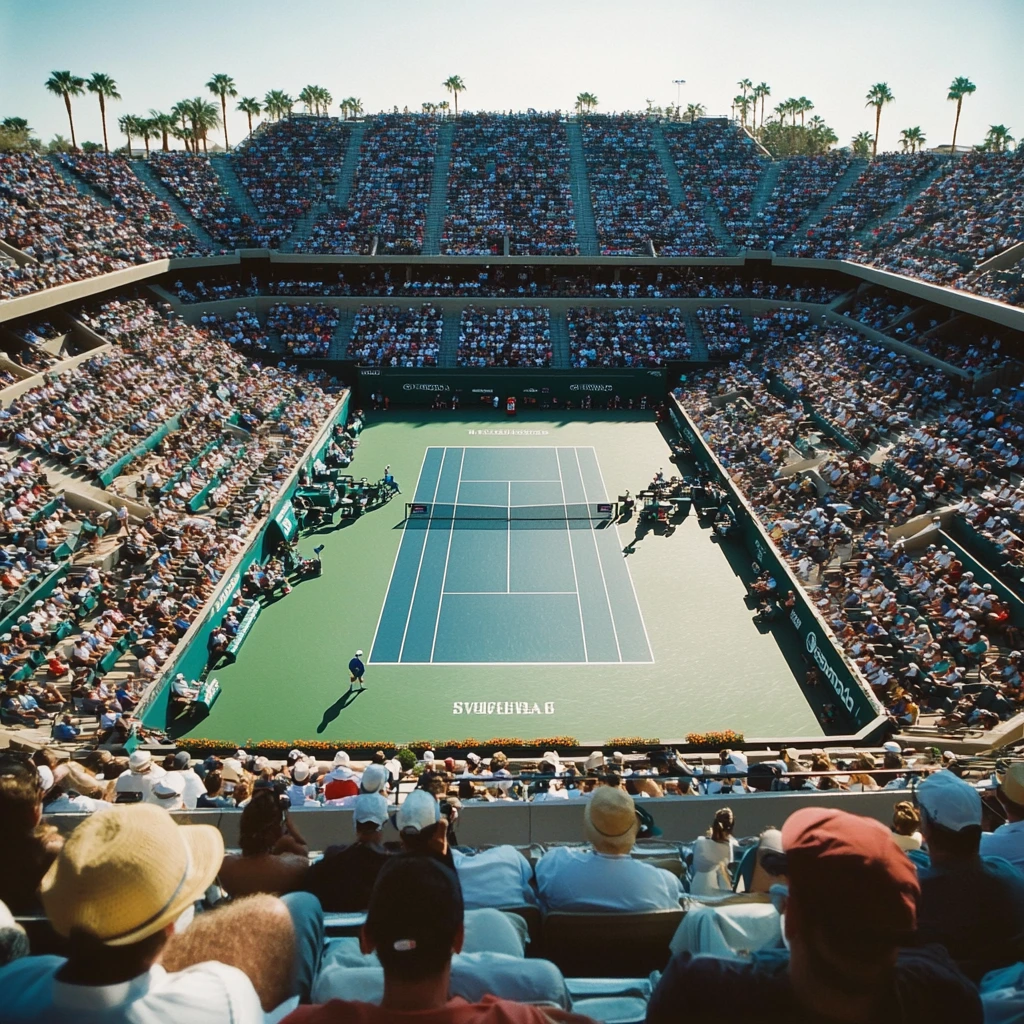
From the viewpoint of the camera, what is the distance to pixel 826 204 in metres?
46.6

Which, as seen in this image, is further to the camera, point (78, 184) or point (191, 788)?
point (78, 184)

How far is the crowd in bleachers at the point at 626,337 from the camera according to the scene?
129 feet

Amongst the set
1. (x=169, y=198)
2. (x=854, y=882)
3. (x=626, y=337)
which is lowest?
(x=854, y=882)

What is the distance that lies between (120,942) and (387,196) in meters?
51.3

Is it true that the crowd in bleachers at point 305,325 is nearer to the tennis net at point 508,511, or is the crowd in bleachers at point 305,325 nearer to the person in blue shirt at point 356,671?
the tennis net at point 508,511

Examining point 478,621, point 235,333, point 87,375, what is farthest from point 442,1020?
point 235,333

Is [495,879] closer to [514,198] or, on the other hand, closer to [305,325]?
[305,325]

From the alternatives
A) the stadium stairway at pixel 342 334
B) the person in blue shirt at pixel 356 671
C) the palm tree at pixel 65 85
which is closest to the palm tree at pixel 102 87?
the palm tree at pixel 65 85

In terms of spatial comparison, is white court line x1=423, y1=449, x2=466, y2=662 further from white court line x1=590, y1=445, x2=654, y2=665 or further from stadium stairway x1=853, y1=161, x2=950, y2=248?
stadium stairway x1=853, y1=161, x2=950, y2=248

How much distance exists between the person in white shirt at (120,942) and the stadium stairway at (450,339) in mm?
37389

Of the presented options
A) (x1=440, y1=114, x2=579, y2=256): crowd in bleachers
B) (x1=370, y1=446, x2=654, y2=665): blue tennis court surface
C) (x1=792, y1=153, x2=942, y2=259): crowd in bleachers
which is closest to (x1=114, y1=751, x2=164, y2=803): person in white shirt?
(x1=370, y1=446, x2=654, y2=665): blue tennis court surface

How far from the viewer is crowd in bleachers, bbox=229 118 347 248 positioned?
4703cm

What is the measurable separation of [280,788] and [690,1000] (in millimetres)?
8190

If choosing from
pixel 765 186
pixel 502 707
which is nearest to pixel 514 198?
pixel 765 186
